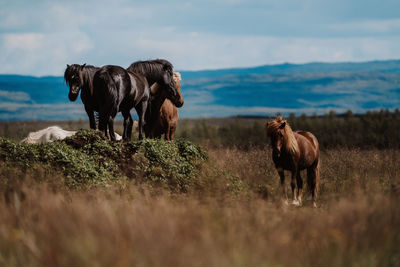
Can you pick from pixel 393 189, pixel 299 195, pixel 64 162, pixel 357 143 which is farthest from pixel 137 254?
pixel 357 143

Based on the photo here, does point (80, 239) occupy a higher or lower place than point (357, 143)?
higher

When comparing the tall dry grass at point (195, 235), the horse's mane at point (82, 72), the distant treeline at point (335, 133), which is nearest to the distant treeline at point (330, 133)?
the distant treeline at point (335, 133)

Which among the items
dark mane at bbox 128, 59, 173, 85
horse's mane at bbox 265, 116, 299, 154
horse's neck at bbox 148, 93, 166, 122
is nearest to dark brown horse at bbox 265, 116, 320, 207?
horse's mane at bbox 265, 116, 299, 154

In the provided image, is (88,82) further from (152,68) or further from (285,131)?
(285,131)

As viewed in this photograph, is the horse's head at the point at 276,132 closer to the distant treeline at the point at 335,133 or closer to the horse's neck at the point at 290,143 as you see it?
the horse's neck at the point at 290,143

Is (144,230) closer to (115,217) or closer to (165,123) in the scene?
(115,217)

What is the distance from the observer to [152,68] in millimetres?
12445

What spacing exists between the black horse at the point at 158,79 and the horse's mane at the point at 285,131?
271 cm

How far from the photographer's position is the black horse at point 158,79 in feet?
40.6

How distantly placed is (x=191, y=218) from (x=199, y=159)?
5.52 meters

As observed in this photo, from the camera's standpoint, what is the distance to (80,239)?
5172mm

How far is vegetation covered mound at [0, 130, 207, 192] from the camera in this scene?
9.45m

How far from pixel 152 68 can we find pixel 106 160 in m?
2.91

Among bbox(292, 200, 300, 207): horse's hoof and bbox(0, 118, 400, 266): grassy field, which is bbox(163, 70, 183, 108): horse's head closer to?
bbox(292, 200, 300, 207): horse's hoof
